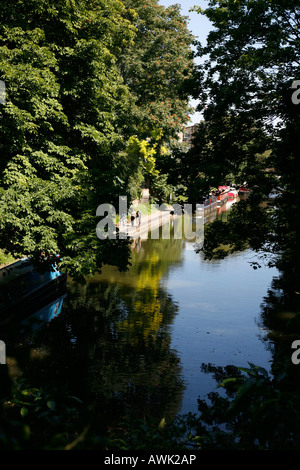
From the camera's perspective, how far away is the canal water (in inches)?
426

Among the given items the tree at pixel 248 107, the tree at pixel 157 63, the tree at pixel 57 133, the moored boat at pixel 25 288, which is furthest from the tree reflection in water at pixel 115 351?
the tree at pixel 157 63

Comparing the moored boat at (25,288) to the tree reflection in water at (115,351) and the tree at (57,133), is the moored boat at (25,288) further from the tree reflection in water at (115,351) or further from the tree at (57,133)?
the tree at (57,133)

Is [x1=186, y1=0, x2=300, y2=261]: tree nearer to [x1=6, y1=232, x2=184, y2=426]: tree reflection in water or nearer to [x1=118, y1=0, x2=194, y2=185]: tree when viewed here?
[x1=6, y1=232, x2=184, y2=426]: tree reflection in water

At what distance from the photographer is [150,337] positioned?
14.9 metres

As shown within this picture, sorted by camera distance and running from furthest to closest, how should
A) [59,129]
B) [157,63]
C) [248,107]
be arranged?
1. [157,63]
2. [59,129]
3. [248,107]

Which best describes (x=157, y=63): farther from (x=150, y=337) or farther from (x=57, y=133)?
→ (x=150, y=337)

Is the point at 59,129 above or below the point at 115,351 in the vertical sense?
above

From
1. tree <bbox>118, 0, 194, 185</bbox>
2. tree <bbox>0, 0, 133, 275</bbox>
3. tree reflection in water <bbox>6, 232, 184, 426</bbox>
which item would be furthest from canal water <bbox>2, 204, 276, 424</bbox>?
tree <bbox>118, 0, 194, 185</bbox>

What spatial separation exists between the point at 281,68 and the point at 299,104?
12.7 ft

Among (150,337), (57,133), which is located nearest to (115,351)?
(150,337)

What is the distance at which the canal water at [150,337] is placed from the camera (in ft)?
35.5

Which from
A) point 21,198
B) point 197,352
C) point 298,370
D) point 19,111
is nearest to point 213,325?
point 197,352

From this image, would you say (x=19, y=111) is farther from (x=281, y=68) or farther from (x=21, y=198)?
(x=281, y=68)

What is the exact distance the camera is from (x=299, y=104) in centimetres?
948
